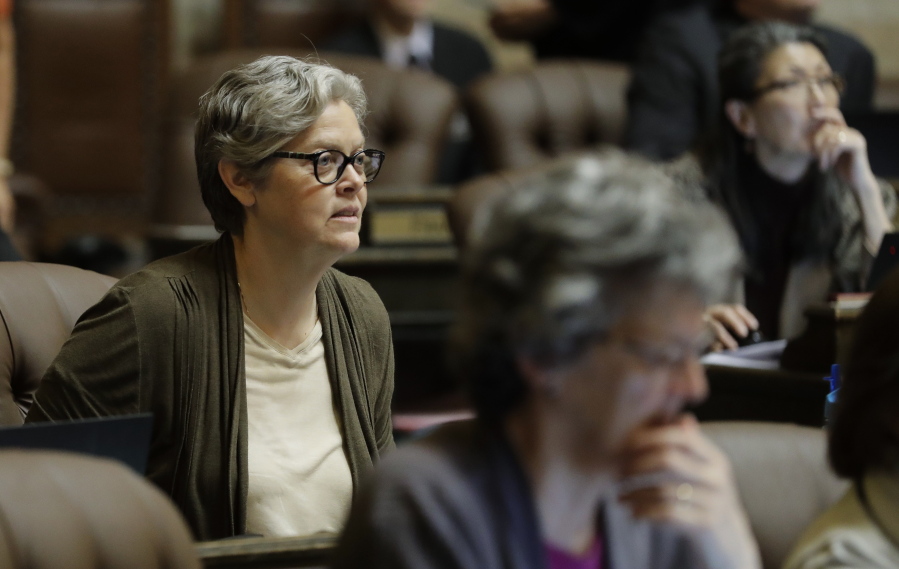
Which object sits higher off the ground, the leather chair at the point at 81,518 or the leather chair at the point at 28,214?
the leather chair at the point at 81,518

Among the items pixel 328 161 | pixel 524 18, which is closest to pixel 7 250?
pixel 328 161

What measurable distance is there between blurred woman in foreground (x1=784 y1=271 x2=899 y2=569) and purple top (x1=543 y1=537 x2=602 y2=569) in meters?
0.21

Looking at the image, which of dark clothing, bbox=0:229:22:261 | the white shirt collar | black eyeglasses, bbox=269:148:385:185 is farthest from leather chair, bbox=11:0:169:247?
black eyeglasses, bbox=269:148:385:185

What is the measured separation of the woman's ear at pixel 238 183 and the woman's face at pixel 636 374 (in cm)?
99

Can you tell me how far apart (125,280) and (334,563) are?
0.91 metres

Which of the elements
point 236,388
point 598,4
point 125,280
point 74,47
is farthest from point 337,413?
point 74,47

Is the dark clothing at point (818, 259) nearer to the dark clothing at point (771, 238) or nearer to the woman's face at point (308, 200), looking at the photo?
the dark clothing at point (771, 238)

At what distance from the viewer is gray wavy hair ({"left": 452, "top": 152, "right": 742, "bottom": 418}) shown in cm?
87

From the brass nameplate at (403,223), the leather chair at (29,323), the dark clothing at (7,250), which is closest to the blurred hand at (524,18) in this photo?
the brass nameplate at (403,223)

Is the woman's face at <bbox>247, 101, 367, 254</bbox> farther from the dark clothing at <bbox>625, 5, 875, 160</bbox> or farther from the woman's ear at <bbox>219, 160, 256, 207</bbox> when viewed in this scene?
the dark clothing at <bbox>625, 5, 875, 160</bbox>

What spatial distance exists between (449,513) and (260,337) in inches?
36.8

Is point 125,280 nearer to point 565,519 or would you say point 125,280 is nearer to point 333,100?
point 333,100

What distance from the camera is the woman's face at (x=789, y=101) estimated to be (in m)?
2.64

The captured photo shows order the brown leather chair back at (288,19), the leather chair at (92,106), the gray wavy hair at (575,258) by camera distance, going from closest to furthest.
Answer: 1. the gray wavy hair at (575,258)
2. the brown leather chair back at (288,19)
3. the leather chair at (92,106)
